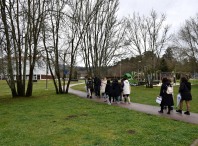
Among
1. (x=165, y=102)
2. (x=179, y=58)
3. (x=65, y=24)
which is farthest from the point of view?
(x=179, y=58)

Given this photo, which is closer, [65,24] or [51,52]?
[65,24]

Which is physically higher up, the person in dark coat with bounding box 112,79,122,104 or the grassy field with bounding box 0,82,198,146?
the person in dark coat with bounding box 112,79,122,104

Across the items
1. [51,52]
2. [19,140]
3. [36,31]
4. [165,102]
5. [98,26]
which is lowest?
[19,140]

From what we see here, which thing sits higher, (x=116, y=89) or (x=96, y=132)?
(x=116, y=89)

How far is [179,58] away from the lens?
106 feet

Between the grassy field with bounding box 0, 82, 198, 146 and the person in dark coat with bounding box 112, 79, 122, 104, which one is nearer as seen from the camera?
the grassy field with bounding box 0, 82, 198, 146

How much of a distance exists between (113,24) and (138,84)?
16454 mm

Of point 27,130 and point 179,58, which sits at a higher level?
point 179,58

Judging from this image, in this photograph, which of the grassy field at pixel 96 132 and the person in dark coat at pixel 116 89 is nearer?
the grassy field at pixel 96 132

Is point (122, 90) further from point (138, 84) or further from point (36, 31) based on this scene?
point (138, 84)

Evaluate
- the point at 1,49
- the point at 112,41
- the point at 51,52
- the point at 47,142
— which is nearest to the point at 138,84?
the point at 112,41

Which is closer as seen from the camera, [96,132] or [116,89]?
[96,132]

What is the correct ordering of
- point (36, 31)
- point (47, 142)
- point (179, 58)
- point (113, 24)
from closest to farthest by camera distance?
point (47, 142)
point (36, 31)
point (113, 24)
point (179, 58)

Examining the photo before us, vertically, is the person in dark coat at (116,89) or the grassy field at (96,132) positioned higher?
the person in dark coat at (116,89)
